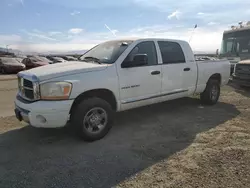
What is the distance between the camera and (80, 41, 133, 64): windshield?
14.7 ft

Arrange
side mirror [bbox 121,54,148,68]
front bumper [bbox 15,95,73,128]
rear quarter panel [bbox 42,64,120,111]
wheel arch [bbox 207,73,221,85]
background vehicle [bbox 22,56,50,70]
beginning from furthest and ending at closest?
1. background vehicle [bbox 22,56,50,70]
2. wheel arch [bbox 207,73,221,85]
3. side mirror [bbox 121,54,148,68]
4. rear quarter panel [bbox 42,64,120,111]
5. front bumper [bbox 15,95,73,128]

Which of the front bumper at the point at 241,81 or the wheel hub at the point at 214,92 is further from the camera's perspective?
the front bumper at the point at 241,81

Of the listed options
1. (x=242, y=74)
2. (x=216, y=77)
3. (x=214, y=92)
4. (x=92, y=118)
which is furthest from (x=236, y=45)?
(x=92, y=118)

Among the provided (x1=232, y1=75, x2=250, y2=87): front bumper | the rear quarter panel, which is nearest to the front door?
the rear quarter panel

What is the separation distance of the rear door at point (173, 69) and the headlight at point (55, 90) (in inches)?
88.9

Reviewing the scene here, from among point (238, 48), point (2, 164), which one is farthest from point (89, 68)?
point (238, 48)

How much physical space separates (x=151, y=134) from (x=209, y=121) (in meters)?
1.59

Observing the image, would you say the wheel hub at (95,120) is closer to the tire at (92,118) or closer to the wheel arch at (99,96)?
the tire at (92,118)

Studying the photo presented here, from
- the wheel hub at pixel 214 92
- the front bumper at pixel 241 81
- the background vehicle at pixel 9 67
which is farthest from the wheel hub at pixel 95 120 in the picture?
the background vehicle at pixel 9 67

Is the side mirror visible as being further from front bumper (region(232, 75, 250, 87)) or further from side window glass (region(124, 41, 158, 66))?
front bumper (region(232, 75, 250, 87))

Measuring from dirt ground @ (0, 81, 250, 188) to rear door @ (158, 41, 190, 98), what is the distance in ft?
2.20

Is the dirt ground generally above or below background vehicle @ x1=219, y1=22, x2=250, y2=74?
below

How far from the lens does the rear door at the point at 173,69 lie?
513cm

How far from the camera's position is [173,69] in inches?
207
